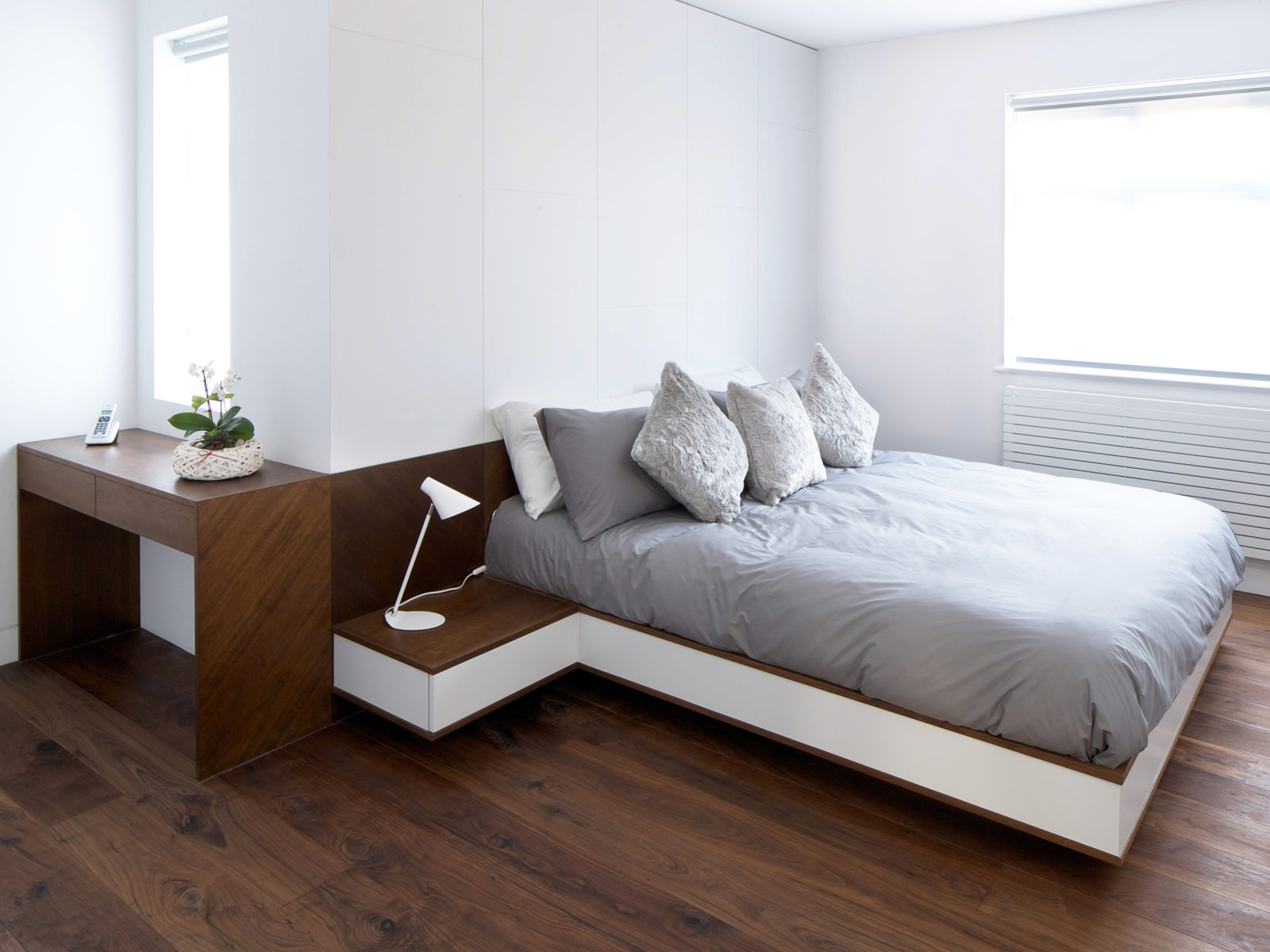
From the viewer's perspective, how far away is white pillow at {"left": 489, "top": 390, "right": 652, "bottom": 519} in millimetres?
3244

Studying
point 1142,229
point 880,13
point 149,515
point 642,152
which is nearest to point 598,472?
point 149,515

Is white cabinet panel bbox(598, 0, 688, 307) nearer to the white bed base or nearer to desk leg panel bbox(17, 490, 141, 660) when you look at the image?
the white bed base

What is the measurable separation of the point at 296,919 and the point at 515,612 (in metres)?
1.15

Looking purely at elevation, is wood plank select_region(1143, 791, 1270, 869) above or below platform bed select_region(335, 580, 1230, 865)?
below

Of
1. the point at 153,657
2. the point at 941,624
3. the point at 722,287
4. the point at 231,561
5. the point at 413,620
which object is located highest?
the point at 722,287

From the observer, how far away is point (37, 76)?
3111 mm

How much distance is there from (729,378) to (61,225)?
8.59ft

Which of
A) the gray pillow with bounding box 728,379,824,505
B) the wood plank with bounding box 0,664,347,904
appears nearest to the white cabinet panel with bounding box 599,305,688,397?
the gray pillow with bounding box 728,379,824,505

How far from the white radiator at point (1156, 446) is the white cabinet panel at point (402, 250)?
2.72 meters

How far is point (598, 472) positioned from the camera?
3.14m

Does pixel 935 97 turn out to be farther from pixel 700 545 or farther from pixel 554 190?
pixel 700 545

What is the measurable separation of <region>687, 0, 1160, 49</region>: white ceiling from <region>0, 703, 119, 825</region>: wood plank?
11.6ft

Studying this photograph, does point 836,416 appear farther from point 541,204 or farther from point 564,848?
point 564,848

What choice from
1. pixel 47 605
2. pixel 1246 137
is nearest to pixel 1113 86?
pixel 1246 137
